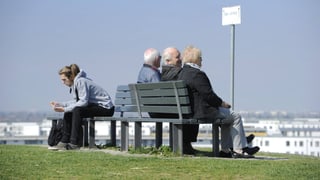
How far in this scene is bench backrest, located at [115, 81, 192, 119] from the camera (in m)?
9.36

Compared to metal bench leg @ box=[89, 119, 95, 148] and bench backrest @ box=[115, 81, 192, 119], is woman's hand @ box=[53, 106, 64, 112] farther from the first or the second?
bench backrest @ box=[115, 81, 192, 119]

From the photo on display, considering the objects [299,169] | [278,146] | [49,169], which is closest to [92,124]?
[49,169]

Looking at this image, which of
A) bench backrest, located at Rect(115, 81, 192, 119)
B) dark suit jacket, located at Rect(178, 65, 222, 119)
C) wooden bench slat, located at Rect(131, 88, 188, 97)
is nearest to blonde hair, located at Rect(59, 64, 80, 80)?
bench backrest, located at Rect(115, 81, 192, 119)

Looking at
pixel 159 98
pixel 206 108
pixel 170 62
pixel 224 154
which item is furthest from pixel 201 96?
pixel 170 62

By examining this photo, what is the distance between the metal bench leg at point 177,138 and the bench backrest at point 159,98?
0.15 meters

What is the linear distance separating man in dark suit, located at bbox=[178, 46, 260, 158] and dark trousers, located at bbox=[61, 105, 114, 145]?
67.7 inches

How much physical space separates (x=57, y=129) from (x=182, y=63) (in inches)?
88.0

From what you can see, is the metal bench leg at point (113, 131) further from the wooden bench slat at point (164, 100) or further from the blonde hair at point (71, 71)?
the wooden bench slat at point (164, 100)

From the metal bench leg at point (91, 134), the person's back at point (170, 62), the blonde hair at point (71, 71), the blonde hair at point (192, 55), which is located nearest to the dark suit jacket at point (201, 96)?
the blonde hair at point (192, 55)

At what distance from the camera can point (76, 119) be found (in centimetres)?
1075

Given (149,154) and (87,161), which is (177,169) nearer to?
(87,161)

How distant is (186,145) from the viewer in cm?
982

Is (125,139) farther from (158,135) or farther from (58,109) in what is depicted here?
(58,109)

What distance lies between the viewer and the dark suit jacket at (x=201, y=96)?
30.6 ft
